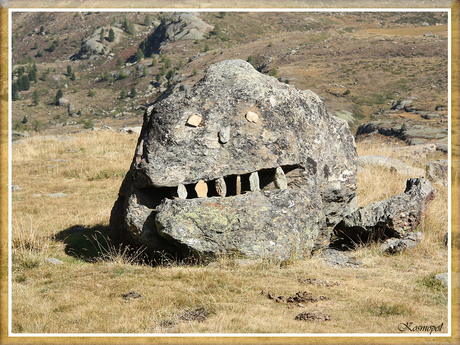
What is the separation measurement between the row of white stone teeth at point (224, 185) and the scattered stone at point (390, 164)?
344 inches

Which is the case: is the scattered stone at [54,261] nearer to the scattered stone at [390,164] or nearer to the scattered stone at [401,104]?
the scattered stone at [390,164]

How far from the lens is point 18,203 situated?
39.7 ft

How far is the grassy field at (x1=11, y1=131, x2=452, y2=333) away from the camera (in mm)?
5207

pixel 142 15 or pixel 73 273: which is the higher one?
pixel 142 15

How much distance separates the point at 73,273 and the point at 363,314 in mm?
4406

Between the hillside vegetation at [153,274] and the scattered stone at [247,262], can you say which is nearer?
the hillside vegetation at [153,274]

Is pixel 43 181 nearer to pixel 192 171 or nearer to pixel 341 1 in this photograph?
pixel 192 171

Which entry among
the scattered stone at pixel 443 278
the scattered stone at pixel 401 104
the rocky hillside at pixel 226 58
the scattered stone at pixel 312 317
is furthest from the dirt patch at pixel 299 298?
the scattered stone at pixel 401 104

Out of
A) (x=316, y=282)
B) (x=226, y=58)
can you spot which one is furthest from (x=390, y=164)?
(x=226, y=58)

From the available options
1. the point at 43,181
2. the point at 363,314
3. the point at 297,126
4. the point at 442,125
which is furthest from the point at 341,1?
the point at 442,125

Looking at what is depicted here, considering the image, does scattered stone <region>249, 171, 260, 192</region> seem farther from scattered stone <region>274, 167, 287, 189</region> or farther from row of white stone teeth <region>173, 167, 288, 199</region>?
scattered stone <region>274, 167, 287, 189</region>

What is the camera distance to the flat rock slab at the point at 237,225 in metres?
6.80

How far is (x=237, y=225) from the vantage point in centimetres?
684

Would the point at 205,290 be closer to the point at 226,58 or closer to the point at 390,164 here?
the point at 390,164
